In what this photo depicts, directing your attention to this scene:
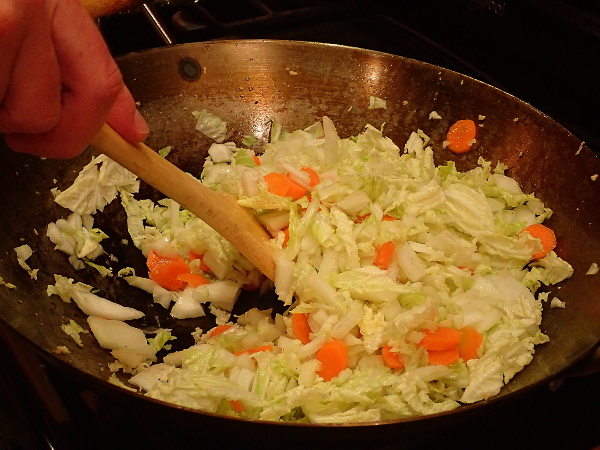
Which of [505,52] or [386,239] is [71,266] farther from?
[505,52]

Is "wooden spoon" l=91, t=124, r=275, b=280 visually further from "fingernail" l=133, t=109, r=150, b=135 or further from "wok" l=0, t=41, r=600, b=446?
"wok" l=0, t=41, r=600, b=446

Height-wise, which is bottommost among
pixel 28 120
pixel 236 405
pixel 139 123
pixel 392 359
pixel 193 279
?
pixel 193 279

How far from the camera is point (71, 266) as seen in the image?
162 centimetres

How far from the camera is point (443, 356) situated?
4.62 feet

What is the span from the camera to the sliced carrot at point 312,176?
1.82 meters

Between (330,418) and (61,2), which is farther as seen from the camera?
(330,418)

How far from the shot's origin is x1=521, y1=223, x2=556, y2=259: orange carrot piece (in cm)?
166

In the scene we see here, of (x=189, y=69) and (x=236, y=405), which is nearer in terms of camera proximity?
(x=236, y=405)

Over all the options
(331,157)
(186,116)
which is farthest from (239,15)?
(331,157)

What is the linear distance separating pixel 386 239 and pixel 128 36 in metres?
1.69

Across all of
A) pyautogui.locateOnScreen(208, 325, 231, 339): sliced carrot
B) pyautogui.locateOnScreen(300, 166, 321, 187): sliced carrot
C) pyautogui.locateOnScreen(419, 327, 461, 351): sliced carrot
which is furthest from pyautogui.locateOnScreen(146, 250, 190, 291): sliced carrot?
pyautogui.locateOnScreen(419, 327, 461, 351): sliced carrot

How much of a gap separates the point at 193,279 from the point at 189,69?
2.59 ft

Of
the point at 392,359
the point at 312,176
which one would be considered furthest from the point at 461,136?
the point at 392,359

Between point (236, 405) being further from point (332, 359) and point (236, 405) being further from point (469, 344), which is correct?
point (469, 344)
